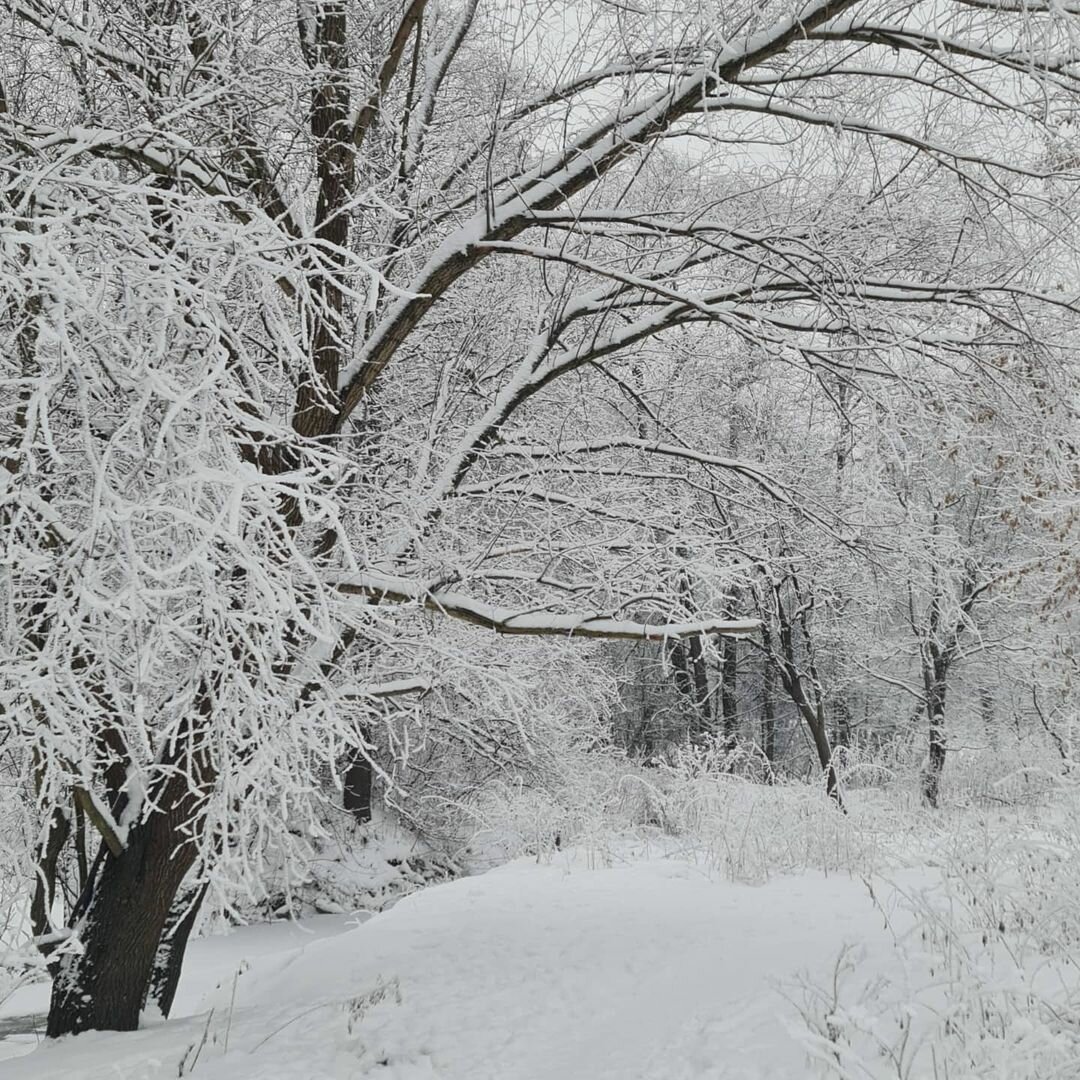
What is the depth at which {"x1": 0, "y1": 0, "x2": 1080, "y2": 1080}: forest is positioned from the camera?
8.39 feet

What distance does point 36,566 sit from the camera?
240 centimetres

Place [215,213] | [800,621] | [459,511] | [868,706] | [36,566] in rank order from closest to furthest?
1. [36,566]
2. [215,213]
3. [459,511]
4. [800,621]
5. [868,706]

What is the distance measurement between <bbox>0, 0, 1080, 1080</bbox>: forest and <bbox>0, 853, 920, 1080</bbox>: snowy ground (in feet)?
0.09

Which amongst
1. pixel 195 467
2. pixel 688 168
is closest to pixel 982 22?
pixel 688 168

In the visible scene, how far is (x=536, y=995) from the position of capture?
4.29 metres

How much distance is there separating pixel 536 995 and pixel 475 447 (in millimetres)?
2722

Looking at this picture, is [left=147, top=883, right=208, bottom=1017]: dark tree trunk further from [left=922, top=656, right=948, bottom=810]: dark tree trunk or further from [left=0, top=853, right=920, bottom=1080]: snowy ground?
[left=922, top=656, right=948, bottom=810]: dark tree trunk

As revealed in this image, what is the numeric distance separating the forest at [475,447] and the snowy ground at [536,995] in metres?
0.03

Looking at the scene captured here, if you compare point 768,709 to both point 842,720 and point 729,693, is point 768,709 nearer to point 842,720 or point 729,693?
point 729,693

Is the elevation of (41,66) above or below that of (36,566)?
above

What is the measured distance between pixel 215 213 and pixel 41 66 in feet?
7.74

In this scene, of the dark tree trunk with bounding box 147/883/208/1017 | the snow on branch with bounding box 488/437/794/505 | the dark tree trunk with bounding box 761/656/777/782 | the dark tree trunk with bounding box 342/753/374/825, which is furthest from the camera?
the dark tree trunk with bounding box 761/656/777/782

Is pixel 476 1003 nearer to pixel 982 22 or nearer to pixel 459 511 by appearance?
pixel 459 511

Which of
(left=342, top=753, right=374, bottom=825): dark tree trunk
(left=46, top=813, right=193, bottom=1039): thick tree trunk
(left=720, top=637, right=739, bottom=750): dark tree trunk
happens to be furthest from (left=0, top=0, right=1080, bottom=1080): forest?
(left=720, top=637, right=739, bottom=750): dark tree trunk
